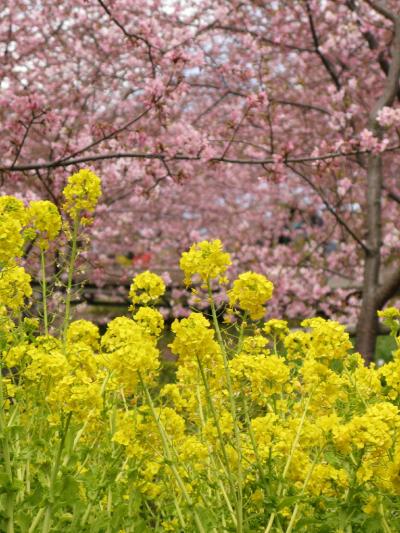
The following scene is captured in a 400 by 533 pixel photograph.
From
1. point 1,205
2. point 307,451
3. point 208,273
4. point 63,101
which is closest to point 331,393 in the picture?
point 307,451

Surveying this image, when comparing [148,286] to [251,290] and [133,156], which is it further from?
[133,156]

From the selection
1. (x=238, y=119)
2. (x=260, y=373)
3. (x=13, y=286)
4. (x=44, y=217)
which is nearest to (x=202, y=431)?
(x=260, y=373)

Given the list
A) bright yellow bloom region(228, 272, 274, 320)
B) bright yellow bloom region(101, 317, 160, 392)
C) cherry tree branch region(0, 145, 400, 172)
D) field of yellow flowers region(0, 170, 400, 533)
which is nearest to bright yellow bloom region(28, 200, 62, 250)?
field of yellow flowers region(0, 170, 400, 533)

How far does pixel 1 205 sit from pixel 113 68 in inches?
305

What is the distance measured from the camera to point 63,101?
399 inches

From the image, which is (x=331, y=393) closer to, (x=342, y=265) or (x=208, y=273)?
(x=208, y=273)

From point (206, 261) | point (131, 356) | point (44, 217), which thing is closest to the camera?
point (131, 356)

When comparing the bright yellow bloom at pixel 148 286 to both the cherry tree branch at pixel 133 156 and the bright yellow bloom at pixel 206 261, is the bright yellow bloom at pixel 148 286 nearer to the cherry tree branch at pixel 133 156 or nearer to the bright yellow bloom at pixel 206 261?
the bright yellow bloom at pixel 206 261

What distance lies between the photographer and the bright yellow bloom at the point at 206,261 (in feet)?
9.11

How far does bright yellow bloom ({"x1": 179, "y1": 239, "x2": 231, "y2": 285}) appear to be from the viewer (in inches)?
109

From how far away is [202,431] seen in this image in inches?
123

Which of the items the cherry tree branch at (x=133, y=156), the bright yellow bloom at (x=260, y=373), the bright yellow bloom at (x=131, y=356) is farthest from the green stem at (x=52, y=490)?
the cherry tree branch at (x=133, y=156)

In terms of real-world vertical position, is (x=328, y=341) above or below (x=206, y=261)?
below

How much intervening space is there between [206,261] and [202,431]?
0.77m
